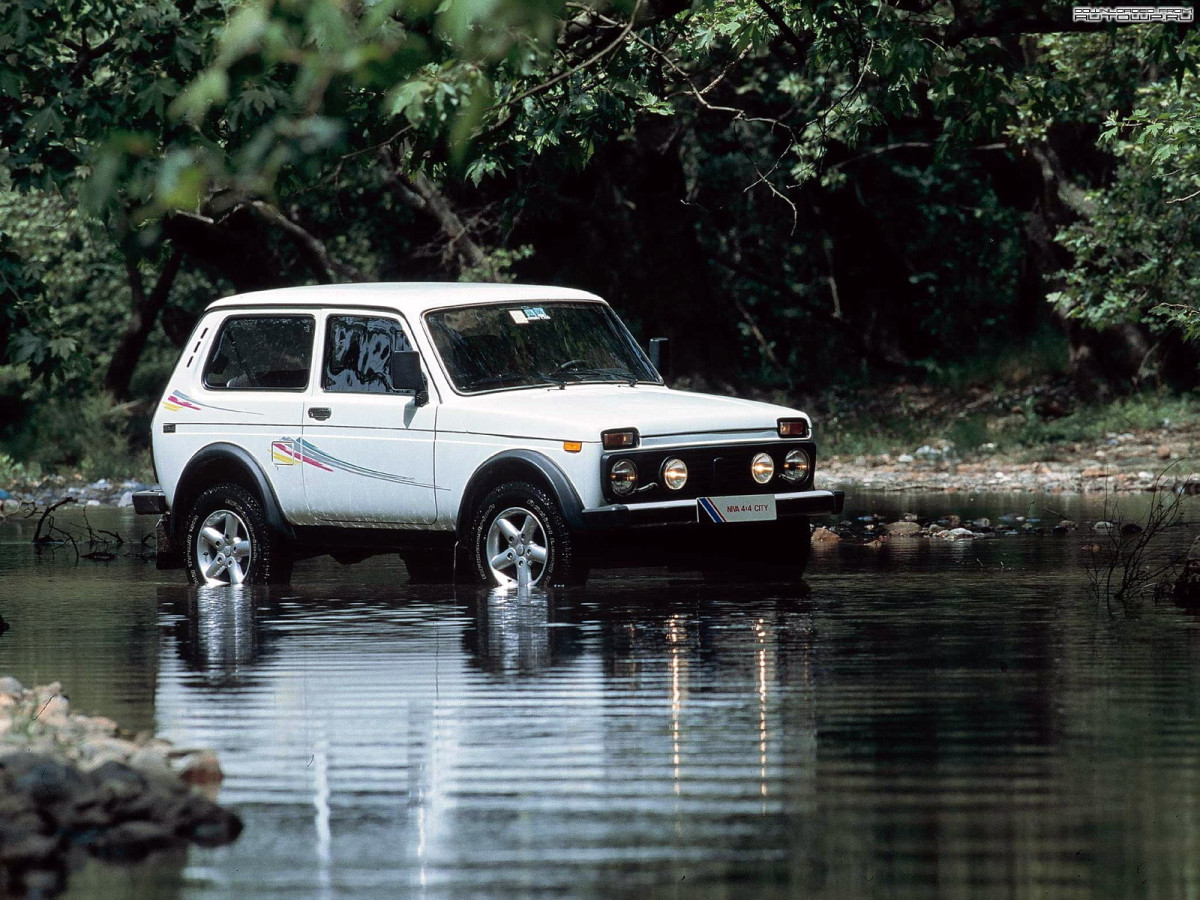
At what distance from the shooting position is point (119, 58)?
16.0 metres

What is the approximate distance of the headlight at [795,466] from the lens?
14242 mm

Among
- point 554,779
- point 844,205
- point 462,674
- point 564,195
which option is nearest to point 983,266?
point 844,205

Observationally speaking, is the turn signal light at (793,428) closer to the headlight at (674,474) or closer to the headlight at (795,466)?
the headlight at (795,466)

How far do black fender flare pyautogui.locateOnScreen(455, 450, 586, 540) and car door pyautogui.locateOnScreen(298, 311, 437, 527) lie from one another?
34cm

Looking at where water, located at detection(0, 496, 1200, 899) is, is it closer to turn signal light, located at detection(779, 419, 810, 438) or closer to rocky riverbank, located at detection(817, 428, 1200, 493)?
turn signal light, located at detection(779, 419, 810, 438)

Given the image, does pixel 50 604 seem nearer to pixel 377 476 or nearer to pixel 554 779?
pixel 377 476

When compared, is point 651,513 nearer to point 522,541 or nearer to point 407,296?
point 522,541

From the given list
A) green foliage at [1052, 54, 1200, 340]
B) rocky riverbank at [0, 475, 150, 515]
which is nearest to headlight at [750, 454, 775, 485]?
green foliage at [1052, 54, 1200, 340]

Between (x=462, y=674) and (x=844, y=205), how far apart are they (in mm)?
28497

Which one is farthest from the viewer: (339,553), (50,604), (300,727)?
(339,553)

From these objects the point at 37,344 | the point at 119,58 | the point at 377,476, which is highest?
the point at 119,58

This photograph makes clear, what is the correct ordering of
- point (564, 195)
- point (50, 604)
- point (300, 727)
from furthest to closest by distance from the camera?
point (564, 195), point (50, 604), point (300, 727)

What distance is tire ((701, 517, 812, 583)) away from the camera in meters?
14.4

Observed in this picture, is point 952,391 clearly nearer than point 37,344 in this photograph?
No
